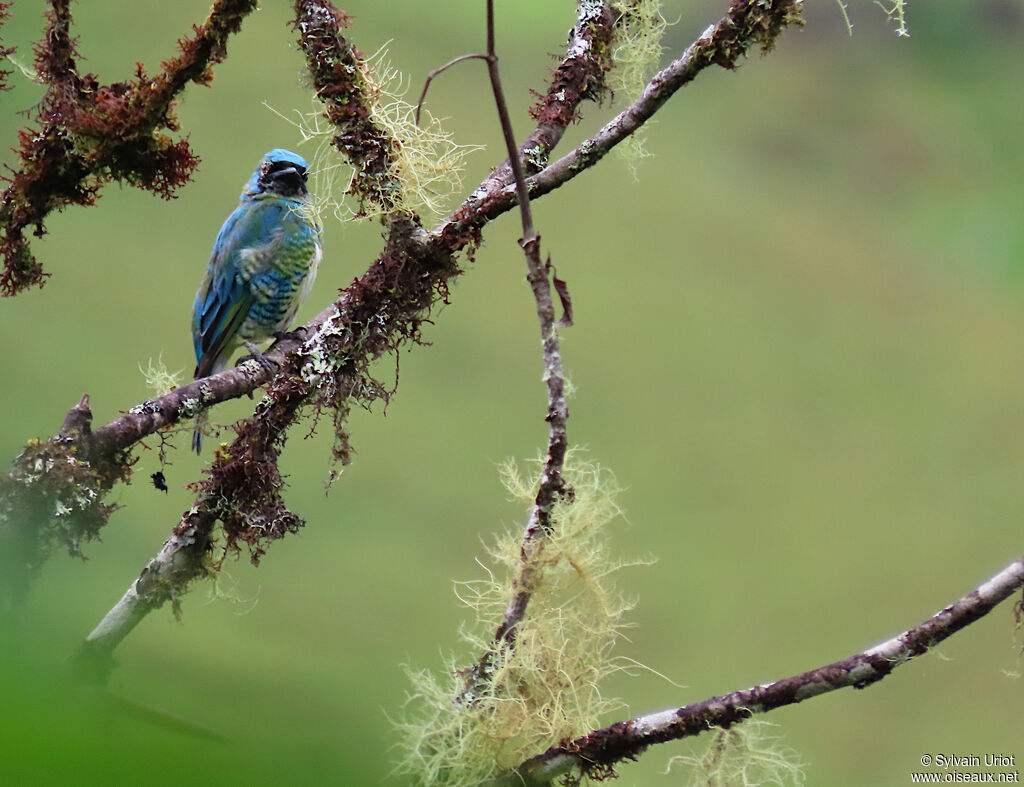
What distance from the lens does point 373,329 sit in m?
1.22

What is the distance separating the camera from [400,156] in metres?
1.16

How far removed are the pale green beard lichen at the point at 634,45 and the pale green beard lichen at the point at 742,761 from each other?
0.77 m

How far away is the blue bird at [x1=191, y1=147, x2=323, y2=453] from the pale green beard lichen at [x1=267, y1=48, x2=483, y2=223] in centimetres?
84

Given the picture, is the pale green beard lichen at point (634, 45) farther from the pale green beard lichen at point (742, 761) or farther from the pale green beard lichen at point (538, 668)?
the pale green beard lichen at point (742, 761)

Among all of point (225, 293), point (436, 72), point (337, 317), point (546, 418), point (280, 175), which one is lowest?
point (546, 418)

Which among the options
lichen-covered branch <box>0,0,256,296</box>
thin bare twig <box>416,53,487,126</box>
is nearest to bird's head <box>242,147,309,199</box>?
lichen-covered branch <box>0,0,256,296</box>

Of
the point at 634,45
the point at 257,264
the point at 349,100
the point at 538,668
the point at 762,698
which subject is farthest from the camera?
the point at 257,264

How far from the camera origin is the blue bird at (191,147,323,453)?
2.04 metres

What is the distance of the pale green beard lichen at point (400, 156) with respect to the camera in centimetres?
116

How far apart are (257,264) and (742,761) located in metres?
1.40

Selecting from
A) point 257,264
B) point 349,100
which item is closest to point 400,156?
point 349,100

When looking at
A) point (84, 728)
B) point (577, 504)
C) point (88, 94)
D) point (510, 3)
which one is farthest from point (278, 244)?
point (510, 3)

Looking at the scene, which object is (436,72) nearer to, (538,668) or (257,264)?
(538,668)

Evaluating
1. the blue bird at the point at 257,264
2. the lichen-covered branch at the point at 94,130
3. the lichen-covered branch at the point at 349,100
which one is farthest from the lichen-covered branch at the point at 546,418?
the blue bird at the point at 257,264
